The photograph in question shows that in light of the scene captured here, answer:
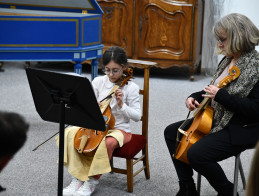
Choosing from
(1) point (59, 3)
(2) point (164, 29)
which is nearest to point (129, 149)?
(1) point (59, 3)

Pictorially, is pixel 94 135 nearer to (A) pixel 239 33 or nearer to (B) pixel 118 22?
(A) pixel 239 33

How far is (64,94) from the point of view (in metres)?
2.16

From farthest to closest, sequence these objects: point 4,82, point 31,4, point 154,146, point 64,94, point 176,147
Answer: point 4,82 < point 31,4 < point 154,146 < point 176,147 < point 64,94

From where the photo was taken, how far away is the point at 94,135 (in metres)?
2.64

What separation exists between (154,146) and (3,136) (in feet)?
8.55

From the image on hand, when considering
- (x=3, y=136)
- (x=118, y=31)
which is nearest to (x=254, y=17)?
(x=118, y=31)

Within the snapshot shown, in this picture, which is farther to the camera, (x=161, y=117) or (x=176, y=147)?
(x=161, y=117)

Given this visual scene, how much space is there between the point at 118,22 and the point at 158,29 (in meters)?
0.49

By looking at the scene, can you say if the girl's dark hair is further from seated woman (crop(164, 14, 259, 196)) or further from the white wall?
the white wall

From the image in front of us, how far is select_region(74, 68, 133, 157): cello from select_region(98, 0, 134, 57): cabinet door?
3019mm

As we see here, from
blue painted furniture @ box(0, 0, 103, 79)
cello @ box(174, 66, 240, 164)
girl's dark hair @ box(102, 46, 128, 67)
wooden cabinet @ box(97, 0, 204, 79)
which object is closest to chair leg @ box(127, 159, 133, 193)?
cello @ box(174, 66, 240, 164)

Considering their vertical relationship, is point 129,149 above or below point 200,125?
below

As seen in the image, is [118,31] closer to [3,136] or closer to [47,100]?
[47,100]

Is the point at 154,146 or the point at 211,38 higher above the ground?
the point at 211,38
